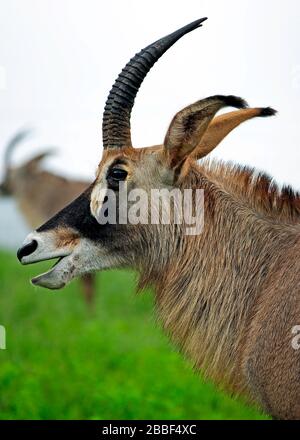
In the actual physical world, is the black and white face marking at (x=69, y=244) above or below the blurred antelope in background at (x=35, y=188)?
above

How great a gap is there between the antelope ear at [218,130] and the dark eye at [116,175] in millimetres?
476

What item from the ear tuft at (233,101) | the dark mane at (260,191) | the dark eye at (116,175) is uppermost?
the ear tuft at (233,101)

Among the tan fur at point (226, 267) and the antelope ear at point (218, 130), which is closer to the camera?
the tan fur at point (226, 267)

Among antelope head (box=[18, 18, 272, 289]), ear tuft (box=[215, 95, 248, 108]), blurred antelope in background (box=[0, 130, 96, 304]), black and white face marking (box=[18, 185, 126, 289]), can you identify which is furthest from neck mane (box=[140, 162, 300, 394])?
blurred antelope in background (box=[0, 130, 96, 304])

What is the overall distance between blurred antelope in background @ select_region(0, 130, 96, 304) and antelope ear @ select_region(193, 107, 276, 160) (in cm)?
1255

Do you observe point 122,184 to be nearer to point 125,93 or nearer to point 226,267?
point 125,93

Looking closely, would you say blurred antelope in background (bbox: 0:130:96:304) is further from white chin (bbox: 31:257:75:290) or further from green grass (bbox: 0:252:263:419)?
white chin (bbox: 31:257:75:290)

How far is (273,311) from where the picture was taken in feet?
17.7

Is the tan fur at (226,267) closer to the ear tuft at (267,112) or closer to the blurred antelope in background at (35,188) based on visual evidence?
the ear tuft at (267,112)

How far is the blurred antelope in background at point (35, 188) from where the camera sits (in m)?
19.3

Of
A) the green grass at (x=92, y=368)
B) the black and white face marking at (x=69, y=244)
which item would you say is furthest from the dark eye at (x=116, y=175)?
the green grass at (x=92, y=368)

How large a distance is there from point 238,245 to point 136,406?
4.24 m

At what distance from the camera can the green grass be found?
31.9 ft
